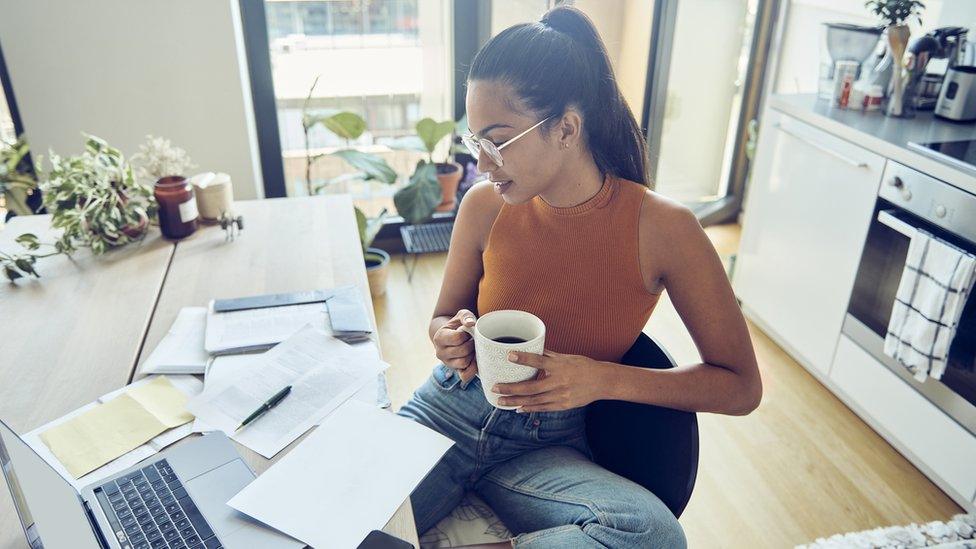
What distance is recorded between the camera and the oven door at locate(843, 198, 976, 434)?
1922mm

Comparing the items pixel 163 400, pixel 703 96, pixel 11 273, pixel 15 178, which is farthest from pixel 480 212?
pixel 703 96

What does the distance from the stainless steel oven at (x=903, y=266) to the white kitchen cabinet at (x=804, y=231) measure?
5cm

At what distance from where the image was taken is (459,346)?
1225mm

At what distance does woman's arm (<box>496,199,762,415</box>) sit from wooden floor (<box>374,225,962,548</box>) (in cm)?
87

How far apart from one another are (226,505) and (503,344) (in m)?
0.46

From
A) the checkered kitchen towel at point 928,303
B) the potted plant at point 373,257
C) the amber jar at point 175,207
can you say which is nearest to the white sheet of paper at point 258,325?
the amber jar at point 175,207

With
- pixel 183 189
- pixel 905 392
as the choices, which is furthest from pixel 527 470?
pixel 905 392

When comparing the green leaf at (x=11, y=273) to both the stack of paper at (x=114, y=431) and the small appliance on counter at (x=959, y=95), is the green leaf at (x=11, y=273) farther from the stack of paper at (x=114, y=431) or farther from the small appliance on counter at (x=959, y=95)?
the small appliance on counter at (x=959, y=95)

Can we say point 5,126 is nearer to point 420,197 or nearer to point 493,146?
point 420,197

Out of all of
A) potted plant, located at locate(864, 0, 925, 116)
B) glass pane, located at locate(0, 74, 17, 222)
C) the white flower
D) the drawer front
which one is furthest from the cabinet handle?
glass pane, located at locate(0, 74, 17, 222)

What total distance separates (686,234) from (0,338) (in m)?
1.33

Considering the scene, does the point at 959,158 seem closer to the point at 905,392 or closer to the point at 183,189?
the point at 905,392

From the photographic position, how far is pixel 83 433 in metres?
1.20

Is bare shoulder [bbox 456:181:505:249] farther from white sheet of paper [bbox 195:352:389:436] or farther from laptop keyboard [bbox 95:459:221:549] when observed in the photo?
laptop keyboard [bbox 95:459:221:549]
